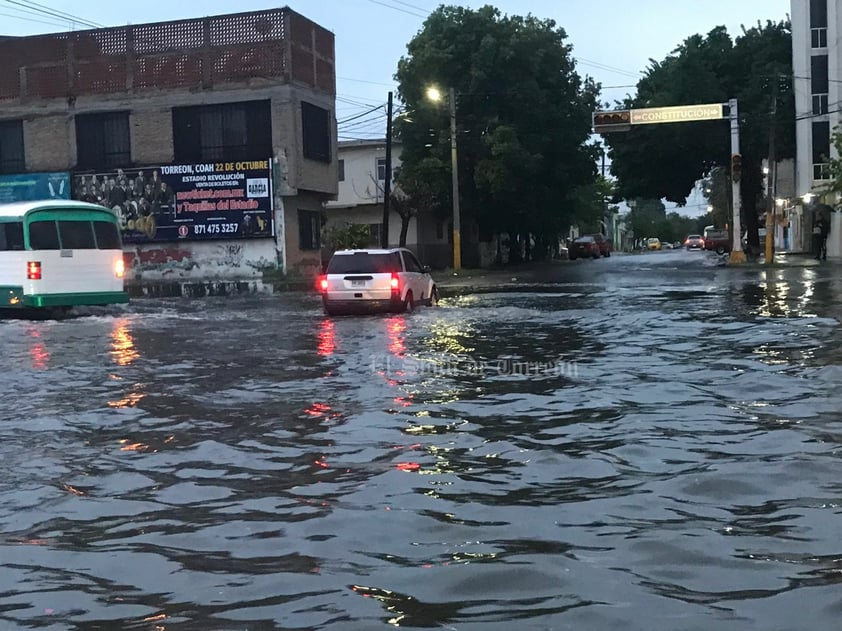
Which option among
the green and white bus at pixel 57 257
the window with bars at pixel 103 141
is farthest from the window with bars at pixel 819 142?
the green and white bus at pixel 57 257

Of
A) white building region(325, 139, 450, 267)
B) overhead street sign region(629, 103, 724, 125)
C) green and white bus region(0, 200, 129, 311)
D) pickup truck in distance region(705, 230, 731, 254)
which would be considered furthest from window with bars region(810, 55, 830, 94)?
green and white bus region(0, 200, 129, 311)

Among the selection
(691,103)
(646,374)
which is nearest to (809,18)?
(691,103)

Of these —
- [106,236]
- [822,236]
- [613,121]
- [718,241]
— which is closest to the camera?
[106,236]

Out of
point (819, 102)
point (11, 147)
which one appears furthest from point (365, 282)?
point (819, 102)

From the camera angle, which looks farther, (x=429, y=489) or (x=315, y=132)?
(x=315, y=132)

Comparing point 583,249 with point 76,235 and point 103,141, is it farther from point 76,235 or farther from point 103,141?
point 76,235

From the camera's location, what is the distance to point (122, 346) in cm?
1641

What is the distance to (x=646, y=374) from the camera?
37.4 ft

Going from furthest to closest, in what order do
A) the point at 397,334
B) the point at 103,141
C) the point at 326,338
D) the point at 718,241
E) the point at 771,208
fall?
the point at 718,241
the point at 771,208
the point at 103,141
the point at 397,334
the point at 326,338

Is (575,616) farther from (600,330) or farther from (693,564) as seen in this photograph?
(600,330)

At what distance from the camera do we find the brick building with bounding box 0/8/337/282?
37.8 meters

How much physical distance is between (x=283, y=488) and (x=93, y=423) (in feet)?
10.9

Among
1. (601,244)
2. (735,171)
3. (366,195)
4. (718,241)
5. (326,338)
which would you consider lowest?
(326,338)

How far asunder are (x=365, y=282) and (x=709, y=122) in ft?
111
